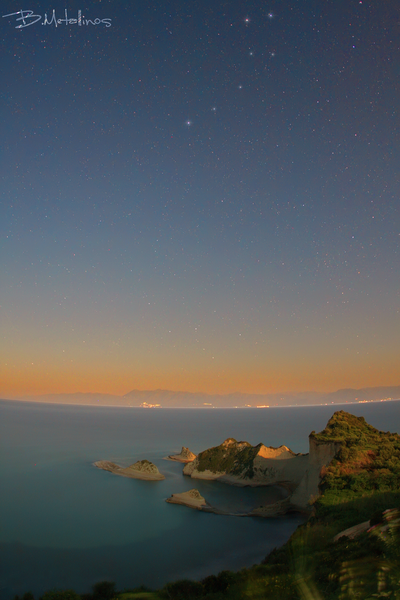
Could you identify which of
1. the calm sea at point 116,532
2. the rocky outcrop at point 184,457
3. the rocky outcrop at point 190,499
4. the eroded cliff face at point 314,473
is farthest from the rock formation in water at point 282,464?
the rocky outcrop at point 184,457

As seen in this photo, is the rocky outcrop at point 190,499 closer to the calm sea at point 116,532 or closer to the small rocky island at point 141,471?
the calm sea at point 116,532

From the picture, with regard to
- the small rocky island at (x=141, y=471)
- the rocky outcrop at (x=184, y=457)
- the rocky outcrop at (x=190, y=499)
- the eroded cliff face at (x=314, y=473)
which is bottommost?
the rocky outcrop at (x=184, y=457)

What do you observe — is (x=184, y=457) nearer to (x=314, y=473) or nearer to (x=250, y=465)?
(x=250, y=465)

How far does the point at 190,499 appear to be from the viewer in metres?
46.8

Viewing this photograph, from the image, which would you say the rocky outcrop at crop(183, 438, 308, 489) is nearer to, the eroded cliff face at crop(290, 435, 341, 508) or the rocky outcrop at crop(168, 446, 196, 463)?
the eroded cliff face at crop(290, 435, 341, 508)

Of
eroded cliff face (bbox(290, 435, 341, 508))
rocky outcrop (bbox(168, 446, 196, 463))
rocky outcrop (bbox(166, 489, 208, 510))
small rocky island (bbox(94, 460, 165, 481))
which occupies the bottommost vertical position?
rocky outcrop (bbox(168, 446, 196, 463))

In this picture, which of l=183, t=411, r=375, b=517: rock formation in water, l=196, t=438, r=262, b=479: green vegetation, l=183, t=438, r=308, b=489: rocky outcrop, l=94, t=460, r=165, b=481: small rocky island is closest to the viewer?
l=183, t=411, r=375, b=517: rock formation in water

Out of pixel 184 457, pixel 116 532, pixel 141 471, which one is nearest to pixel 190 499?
pixel 116 532

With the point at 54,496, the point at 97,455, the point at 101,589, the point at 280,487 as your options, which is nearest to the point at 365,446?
the point at 280,487

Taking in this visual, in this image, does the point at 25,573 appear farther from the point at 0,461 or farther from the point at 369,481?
the point at 0,461

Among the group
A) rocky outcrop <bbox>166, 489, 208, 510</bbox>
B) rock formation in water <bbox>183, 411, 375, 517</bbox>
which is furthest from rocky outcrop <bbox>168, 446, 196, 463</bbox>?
rocky outcrop <bbox>166, 489, 208, 510</bbox>

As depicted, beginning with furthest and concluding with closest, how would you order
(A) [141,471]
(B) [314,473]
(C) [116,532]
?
(A) [141,471] < (B) [314,473] < (C) [116,532]

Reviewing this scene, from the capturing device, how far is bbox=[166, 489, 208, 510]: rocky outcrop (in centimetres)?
4509

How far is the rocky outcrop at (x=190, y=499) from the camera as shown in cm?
4509
